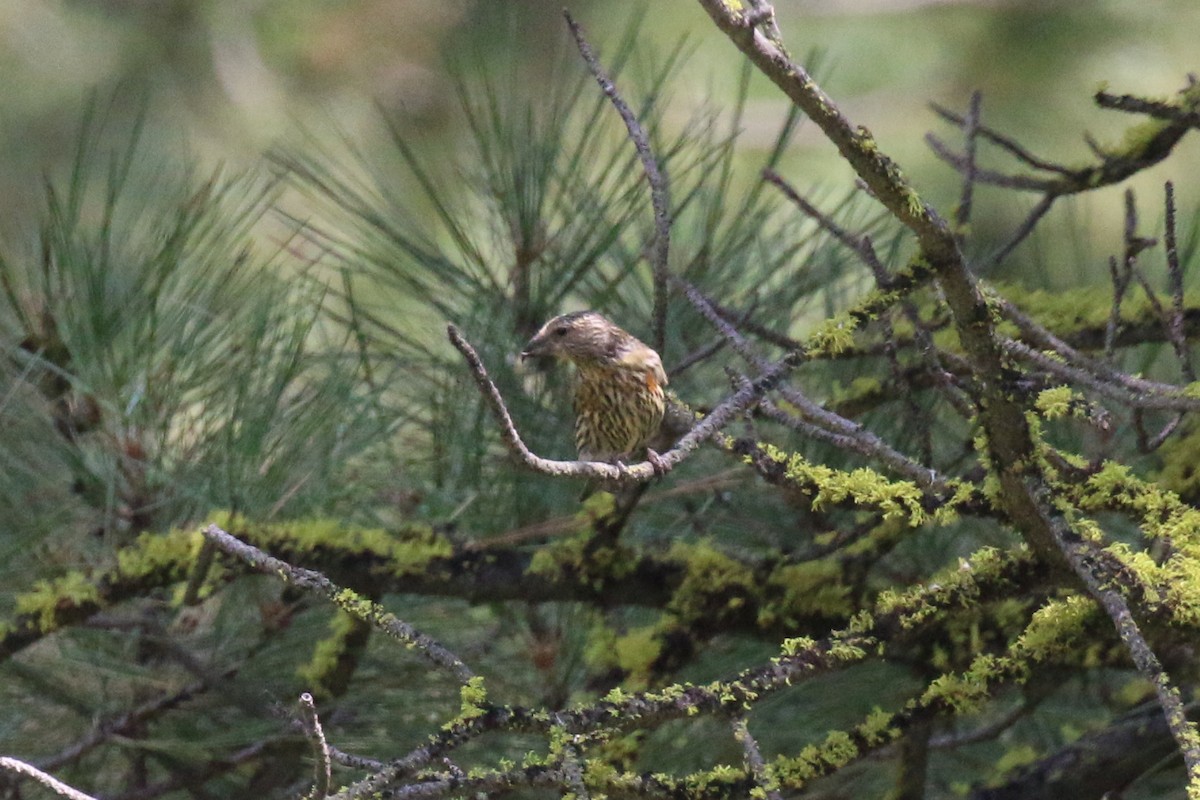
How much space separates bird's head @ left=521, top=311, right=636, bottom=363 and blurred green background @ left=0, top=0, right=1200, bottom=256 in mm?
2260

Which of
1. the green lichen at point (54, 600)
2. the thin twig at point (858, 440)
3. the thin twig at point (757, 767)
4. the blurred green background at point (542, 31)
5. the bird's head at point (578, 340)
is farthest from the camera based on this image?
the blurred green background at point (542, 31)

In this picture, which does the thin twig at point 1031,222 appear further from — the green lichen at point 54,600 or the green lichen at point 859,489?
the green lichen at point 54,600

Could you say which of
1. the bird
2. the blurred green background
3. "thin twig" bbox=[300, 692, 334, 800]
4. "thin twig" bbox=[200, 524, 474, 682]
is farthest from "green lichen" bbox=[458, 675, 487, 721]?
the blurred green background

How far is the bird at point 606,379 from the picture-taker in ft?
6.26

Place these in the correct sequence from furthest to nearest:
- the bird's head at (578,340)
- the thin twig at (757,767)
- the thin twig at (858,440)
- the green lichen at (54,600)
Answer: the bird's head at (578,340), the green lichen at (54,600), the thin twig at (858,440), the thin twig at (757,767)

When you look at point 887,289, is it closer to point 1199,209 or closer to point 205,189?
point 205,189

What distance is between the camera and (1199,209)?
218 cm

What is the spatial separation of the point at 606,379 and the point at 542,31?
2339mm

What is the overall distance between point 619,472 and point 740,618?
0.76 metres

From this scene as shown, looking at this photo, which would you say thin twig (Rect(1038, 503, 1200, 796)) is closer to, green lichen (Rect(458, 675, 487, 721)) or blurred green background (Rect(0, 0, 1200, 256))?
green lichen (Rect(458, 675, 487, 721))

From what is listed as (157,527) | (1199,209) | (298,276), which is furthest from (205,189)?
(1199,209)

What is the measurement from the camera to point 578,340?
6.35 ft

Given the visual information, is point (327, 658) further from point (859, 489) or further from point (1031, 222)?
point (1031, 222)

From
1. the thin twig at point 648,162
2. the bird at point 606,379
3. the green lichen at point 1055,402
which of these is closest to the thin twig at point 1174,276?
the green lichen at point 1055,402
